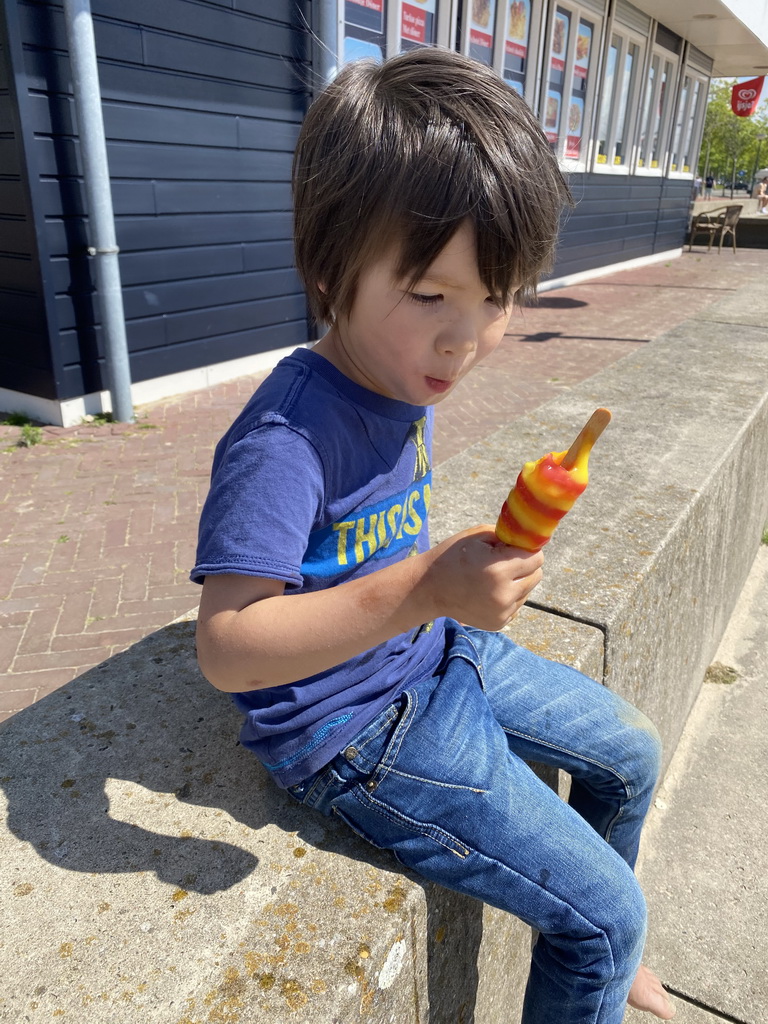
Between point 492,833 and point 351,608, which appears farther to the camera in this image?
point 492,833

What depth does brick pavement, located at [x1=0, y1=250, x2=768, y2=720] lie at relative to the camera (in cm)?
311

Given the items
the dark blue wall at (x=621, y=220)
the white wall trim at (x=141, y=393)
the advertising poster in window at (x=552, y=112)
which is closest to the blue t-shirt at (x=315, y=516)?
the white wall trim at (x=141, y=393)

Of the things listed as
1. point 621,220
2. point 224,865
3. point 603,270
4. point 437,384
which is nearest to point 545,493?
point 437,384

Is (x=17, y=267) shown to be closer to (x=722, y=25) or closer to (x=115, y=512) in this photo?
(x=115, y=512)

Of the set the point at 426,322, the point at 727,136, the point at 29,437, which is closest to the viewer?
the point at 426,322

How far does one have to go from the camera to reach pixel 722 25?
1428 cm

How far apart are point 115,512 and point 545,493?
3532 mm

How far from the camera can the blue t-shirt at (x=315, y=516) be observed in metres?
1.10

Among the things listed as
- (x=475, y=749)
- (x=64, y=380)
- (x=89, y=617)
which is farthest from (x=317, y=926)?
(x=64, y=380)

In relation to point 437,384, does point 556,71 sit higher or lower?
higher

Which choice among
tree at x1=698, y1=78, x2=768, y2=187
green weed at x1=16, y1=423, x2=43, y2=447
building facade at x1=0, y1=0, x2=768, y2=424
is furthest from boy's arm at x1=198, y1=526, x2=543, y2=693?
tree at x1=698, y1=78, x2=768, y2=187

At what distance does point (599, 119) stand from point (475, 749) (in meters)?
13.5

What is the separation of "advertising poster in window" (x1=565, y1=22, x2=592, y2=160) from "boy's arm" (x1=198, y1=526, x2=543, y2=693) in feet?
40.7

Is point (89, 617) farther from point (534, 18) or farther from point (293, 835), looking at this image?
point (534, 18)
